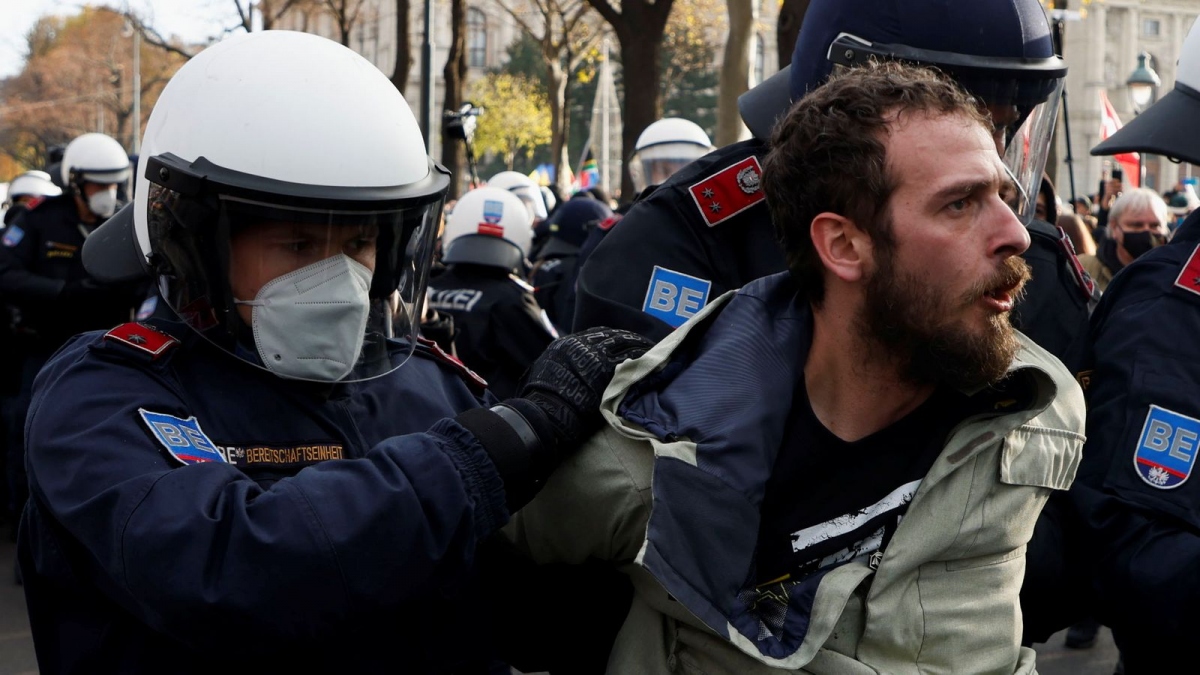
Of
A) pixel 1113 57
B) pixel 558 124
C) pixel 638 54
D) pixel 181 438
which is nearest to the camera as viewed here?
pixel 181 438

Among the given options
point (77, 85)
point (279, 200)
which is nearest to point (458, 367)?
point (279, 200)

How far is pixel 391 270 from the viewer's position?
2.20 m

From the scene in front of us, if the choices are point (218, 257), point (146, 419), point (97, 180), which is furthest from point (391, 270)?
point (97, 180)

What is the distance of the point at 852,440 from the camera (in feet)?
6.65

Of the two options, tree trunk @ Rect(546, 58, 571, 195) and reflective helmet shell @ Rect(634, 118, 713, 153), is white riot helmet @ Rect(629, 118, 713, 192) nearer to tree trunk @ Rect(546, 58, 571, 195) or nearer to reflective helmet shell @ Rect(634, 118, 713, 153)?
reflective helmet shell @ Rect(634, 118, 713, 153)

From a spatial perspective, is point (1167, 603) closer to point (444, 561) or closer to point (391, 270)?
point (444, 561)

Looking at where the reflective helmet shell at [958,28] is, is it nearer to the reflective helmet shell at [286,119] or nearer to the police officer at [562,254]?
the reflective helmet shell at [286,119]

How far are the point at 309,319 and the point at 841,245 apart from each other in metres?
0.80

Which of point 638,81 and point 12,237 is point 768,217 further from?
point 638,81

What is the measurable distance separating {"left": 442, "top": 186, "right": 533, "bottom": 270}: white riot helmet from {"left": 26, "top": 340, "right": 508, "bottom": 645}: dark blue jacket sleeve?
5.14m

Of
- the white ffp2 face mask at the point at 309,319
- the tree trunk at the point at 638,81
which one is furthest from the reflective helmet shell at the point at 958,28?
the tree trunk at the point at 638,81

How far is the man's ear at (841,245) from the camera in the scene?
202 centimetres

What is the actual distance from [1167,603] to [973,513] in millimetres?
547

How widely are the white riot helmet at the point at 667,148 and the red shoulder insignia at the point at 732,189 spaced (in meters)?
6.55
